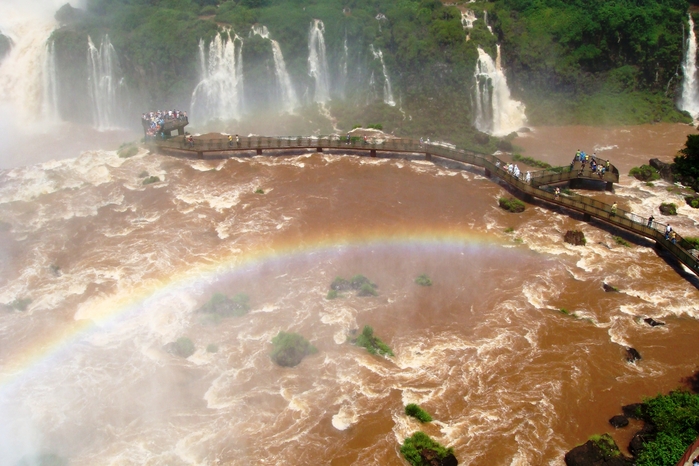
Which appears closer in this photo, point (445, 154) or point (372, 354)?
point (372, 354)

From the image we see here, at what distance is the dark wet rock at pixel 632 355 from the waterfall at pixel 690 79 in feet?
152

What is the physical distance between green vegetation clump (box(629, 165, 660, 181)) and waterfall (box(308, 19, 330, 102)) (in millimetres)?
30664

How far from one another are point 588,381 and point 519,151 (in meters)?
31.4

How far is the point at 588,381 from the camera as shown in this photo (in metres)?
26.6

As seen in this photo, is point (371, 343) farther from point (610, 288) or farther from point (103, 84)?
point (103, 84)

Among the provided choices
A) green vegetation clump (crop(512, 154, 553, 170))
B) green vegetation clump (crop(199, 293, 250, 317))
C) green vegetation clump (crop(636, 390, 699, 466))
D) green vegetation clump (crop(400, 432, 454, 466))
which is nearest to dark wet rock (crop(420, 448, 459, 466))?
green vegetation clump (crop(400, 432, 454, 466))

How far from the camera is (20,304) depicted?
105 ft

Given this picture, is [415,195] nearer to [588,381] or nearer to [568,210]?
[568,210]

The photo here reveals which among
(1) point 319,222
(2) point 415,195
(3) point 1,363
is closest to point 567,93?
(2) point 415,195

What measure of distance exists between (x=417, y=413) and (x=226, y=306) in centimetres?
1150

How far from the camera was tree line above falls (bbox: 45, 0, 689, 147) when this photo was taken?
62000 millimetres

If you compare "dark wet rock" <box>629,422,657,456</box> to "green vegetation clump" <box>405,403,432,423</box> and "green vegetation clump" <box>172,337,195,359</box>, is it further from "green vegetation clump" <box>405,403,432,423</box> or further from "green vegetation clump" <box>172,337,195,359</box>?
"green vegetation clump" <box>172,337,195,359</box>

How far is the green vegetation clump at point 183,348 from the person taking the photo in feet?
92.8

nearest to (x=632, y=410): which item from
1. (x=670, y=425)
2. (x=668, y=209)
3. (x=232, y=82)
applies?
(x=670, y=425)
